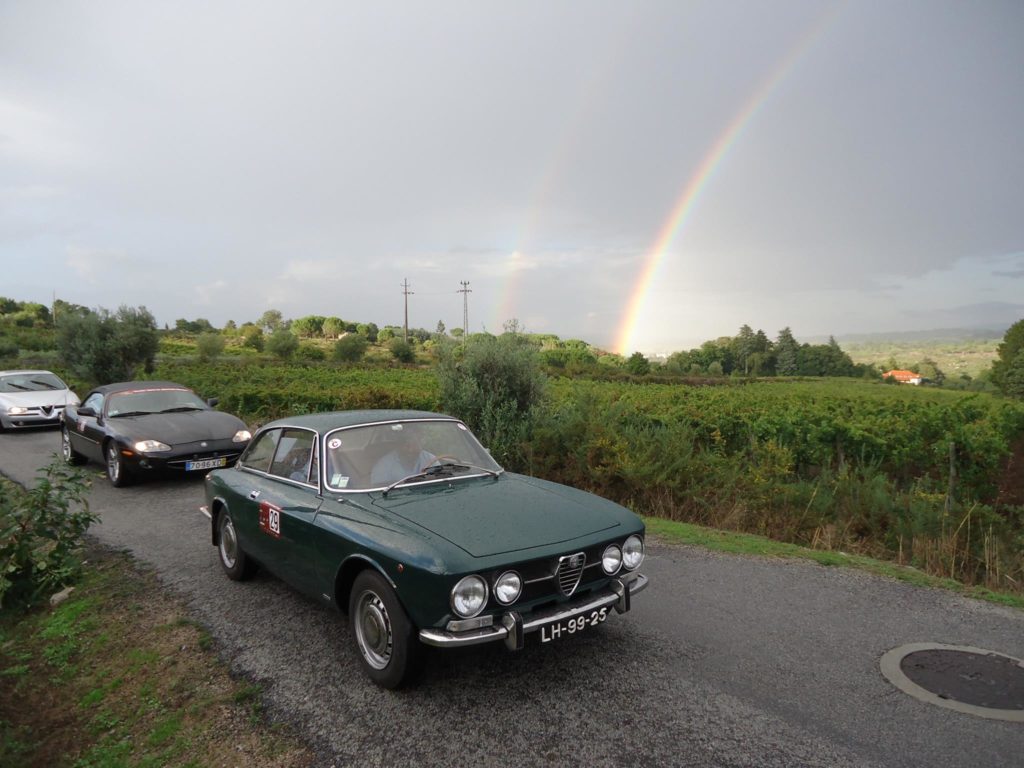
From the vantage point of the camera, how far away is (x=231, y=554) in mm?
5340

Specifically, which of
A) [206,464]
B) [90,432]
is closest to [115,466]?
[90,432]

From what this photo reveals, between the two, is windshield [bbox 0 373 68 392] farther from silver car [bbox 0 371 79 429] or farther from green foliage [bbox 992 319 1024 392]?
green foliage [bbox 992 319 1024 392]

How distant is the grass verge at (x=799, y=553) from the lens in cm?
504

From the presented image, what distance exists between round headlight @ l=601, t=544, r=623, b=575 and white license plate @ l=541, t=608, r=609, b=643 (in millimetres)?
251

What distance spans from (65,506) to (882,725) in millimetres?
6407

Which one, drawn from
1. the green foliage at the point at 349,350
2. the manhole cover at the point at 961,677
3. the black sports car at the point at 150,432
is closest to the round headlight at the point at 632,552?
the manhole cover at the point at 961,677

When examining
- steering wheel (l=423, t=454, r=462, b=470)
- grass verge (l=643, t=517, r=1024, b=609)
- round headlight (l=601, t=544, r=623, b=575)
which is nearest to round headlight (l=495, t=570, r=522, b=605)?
round headlight (l=601, t=544, r=623, b=575)

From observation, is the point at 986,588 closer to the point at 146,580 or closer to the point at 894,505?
the point at 894,505

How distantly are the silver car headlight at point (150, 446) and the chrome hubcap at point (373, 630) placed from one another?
677 cm

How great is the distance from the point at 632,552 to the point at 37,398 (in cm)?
1696

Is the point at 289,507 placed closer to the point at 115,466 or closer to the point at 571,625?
the point at 571,625

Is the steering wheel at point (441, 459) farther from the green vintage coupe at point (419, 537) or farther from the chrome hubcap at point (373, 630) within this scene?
the chrome hubcap at point (373, 630)

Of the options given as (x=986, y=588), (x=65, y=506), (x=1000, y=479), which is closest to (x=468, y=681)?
(x=65, y=506)

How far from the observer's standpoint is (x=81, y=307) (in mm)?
23906
